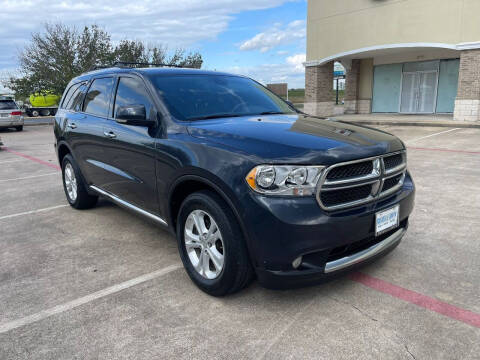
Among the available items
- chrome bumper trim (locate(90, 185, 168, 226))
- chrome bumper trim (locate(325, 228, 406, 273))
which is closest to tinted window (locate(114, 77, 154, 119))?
chrome bumper trim (locate(90, 185, 168, 226))

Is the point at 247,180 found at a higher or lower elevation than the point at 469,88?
lower

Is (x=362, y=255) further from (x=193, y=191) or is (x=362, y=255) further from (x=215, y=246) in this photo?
(x=193, y=191)

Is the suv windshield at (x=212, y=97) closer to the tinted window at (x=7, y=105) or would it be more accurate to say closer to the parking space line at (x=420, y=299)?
the parking space line at (x=420, y=299)

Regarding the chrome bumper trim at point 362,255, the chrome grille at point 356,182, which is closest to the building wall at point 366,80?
the chrome grille at point 356,182

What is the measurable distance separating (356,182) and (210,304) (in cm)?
142

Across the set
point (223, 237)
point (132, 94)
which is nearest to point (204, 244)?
point (223, 237)

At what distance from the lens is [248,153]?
103 inches

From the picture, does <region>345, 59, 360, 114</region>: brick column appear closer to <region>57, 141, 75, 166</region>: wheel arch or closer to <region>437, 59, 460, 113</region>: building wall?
<region>437, 59, 460, 113</region>: building wall

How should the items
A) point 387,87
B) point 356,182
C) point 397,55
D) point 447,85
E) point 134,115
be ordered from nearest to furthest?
point 356,182
point 134,115
point 447,85
point 397,55
point 387,87

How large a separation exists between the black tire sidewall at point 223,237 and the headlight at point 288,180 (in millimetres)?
368

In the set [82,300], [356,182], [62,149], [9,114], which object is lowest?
[82,300]

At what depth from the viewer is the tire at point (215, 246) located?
8.81 feet

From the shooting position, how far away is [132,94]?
390 centimetres

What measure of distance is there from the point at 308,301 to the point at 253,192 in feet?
3.41
